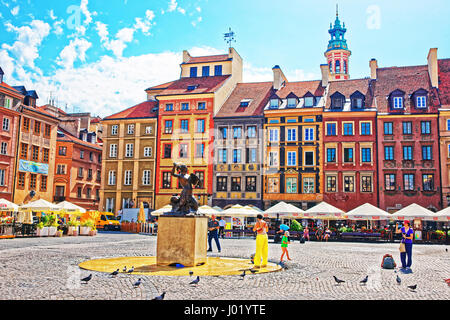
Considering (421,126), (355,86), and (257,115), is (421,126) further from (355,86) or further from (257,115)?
(257,115)

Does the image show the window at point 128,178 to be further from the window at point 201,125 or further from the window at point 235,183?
the window at point 235,183

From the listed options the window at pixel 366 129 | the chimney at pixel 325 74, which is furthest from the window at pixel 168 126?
the window at pixel 366 129

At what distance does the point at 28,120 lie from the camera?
43.8 meters

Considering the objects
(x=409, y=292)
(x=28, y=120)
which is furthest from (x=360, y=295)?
(x=28, y=120)

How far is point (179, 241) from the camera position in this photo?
13.2 meters

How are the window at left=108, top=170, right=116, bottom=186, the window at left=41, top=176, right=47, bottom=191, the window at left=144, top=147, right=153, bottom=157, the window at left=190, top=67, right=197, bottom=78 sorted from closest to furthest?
the window at left=41, top=176, right=47, bottom=191
the window at left=144, top=147, right=153, bottom=157
the window at left=108, top=170, right=116, bottom=186
the window at left=190, top=67, right=197, bottom=78

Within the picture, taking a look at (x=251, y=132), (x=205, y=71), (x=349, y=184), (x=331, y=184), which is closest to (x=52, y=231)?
(x=251, y=132)

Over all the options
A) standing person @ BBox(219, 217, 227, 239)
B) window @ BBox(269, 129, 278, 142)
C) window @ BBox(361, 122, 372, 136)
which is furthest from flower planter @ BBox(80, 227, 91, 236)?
window @ BBox(361, 122, 372, 136)

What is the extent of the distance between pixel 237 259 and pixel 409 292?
24.6 ft

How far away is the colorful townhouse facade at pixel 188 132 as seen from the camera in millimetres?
45062

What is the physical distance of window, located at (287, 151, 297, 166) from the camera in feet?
140

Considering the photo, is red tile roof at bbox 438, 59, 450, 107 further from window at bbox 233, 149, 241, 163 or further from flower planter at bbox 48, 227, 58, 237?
flower planter at bbox 48, 227, 58, 237

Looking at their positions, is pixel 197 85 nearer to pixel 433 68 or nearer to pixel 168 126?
pixel 168 126

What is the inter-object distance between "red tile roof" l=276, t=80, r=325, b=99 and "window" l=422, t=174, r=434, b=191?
11920 mm
